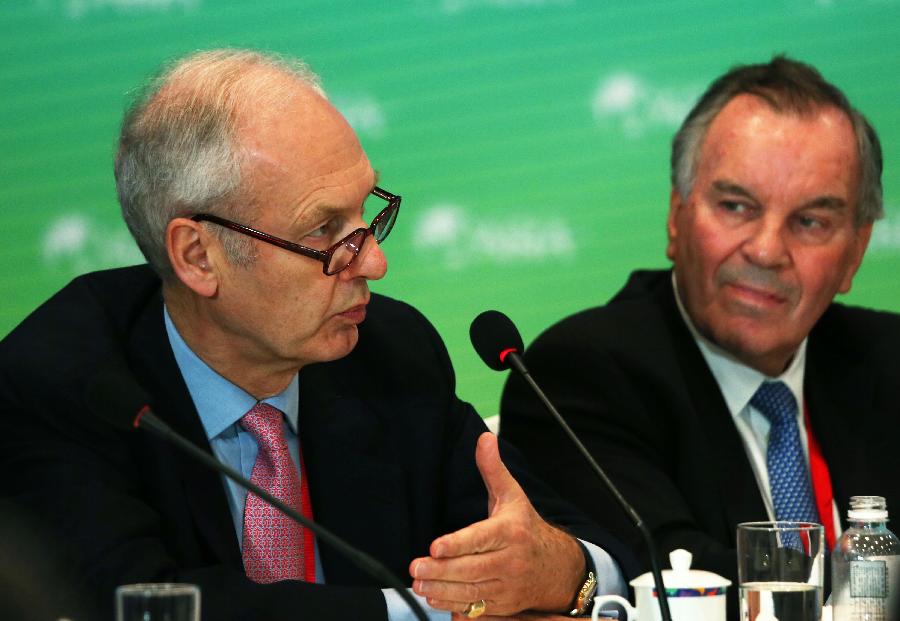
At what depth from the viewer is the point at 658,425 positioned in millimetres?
3352

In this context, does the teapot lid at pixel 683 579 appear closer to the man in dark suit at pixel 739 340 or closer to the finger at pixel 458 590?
the finger at pixel 458 590

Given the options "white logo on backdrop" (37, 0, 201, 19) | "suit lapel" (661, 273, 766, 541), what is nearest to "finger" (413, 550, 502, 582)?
"suit lapel" (661, 273, 766, 541)

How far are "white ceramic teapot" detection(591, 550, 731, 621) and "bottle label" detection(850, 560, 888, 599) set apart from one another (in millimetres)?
262

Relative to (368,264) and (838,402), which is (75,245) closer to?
(368,264)

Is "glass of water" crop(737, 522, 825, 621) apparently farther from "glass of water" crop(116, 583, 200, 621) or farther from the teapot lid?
"glass of water" crop(116, 583, 200, 621)

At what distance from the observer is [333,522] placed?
2645 mm

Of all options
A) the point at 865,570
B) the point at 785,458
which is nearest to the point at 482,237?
the point at 785,458

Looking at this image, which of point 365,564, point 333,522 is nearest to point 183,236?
point 333,522

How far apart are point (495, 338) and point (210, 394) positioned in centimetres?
54

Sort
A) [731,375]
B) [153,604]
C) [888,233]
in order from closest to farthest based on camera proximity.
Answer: [153,604] < [731,375] < [888,233]

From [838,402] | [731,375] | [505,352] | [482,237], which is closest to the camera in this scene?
[505,352]

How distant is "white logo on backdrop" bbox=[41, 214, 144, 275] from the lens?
3.49 metres

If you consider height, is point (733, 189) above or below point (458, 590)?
above

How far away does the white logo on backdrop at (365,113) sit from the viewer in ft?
12.0
